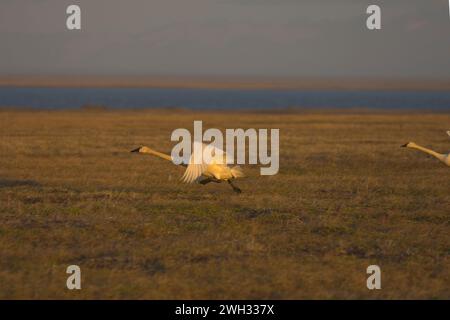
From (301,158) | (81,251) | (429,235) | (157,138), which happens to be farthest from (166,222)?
(157,138)

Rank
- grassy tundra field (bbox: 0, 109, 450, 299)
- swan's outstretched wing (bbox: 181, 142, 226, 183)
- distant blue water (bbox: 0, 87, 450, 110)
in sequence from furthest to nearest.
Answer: distant blue water (bbox: 0, 87, 450, 110)
swan's outstretched wing (bbox: 181, 142, 226, 183)
grassy tundra field (bbox: 0, 109, 450, 299)

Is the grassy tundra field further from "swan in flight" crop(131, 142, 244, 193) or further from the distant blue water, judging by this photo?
the distant blue water

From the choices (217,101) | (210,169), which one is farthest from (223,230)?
(217,101)

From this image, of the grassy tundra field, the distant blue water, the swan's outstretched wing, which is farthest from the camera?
the distant blue water

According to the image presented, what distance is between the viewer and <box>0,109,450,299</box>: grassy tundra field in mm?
6660

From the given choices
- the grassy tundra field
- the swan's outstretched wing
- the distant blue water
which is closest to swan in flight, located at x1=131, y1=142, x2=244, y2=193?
the swan's outstretched wing

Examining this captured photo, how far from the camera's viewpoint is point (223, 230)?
892cm

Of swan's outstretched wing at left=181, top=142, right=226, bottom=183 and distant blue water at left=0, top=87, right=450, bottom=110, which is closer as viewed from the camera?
swan's outstretched wing at left=181, top=142, right=226, bottom=183

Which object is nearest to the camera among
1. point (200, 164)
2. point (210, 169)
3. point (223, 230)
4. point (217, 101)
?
point (223, 230)

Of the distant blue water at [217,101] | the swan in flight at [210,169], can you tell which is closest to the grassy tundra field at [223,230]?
the swan in flight at [210,169]

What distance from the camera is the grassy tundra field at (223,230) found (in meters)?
6.66

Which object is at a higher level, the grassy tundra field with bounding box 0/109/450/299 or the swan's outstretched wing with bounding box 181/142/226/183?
the swan's outstretched wing with bounding box 181/142/226/183

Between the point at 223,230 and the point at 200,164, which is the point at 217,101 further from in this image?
the point at 223,230
